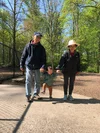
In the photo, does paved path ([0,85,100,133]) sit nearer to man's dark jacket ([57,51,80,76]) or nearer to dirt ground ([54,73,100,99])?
man's dark jacket ([57,51,80,76])

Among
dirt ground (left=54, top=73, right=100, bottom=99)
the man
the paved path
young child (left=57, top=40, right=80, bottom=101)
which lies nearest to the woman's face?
young child (left=57, top=40, right=80, bottom=101)

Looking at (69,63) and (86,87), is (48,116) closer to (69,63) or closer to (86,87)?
(69,63)

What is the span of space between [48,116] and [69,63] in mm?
2417

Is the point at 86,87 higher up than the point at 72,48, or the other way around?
the point at 72,48

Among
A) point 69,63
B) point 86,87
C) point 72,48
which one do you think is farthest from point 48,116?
point 86,87

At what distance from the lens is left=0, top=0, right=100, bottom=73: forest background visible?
2019 centimetres

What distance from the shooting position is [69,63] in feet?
26.5

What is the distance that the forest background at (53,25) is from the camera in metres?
20.2

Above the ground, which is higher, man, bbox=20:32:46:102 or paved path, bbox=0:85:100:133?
man, bbox=20:32:46:102

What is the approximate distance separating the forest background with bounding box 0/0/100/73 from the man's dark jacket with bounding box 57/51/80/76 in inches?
262

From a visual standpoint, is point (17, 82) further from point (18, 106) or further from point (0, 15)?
point (0, 15)

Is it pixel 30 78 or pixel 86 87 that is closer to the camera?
pixel 30 78

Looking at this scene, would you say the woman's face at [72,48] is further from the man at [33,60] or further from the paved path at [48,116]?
the paved path at [48,116]

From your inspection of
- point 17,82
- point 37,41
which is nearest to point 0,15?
point 17,82
